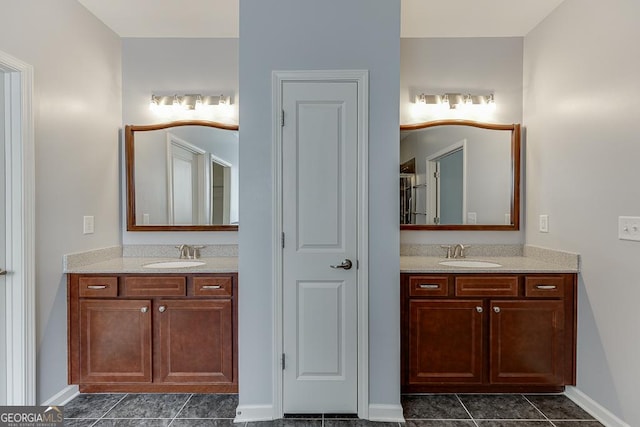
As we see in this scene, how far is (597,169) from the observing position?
2062 millimetres

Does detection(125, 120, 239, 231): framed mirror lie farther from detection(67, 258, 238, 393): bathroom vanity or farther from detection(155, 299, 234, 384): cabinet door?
detection(155, 299, 234, 384): cabinet door

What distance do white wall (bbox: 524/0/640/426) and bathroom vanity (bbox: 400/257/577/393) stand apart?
15cm

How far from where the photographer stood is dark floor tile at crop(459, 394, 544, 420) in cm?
206

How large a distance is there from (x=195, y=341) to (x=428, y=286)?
5.17ft

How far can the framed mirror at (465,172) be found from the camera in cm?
274

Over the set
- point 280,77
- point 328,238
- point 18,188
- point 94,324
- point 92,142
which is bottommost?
point 94,324

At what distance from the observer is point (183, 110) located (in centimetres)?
279

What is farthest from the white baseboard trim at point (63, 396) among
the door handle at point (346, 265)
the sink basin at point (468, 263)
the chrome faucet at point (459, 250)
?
the chrome faucet at point (459, 250)

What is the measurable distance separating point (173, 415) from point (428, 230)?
2.21 m

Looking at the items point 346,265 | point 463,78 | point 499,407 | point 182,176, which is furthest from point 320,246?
point 463,78

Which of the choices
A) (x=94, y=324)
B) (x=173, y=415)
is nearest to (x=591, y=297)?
(x=173, y=415)

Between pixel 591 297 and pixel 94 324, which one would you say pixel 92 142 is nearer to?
pixel 94 324

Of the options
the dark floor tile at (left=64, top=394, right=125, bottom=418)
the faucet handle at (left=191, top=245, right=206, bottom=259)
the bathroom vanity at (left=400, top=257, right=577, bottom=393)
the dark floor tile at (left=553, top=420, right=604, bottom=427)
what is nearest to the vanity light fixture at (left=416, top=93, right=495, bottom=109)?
the bathroom vanity at (left=400, top=257, right=577, bottom=393)
